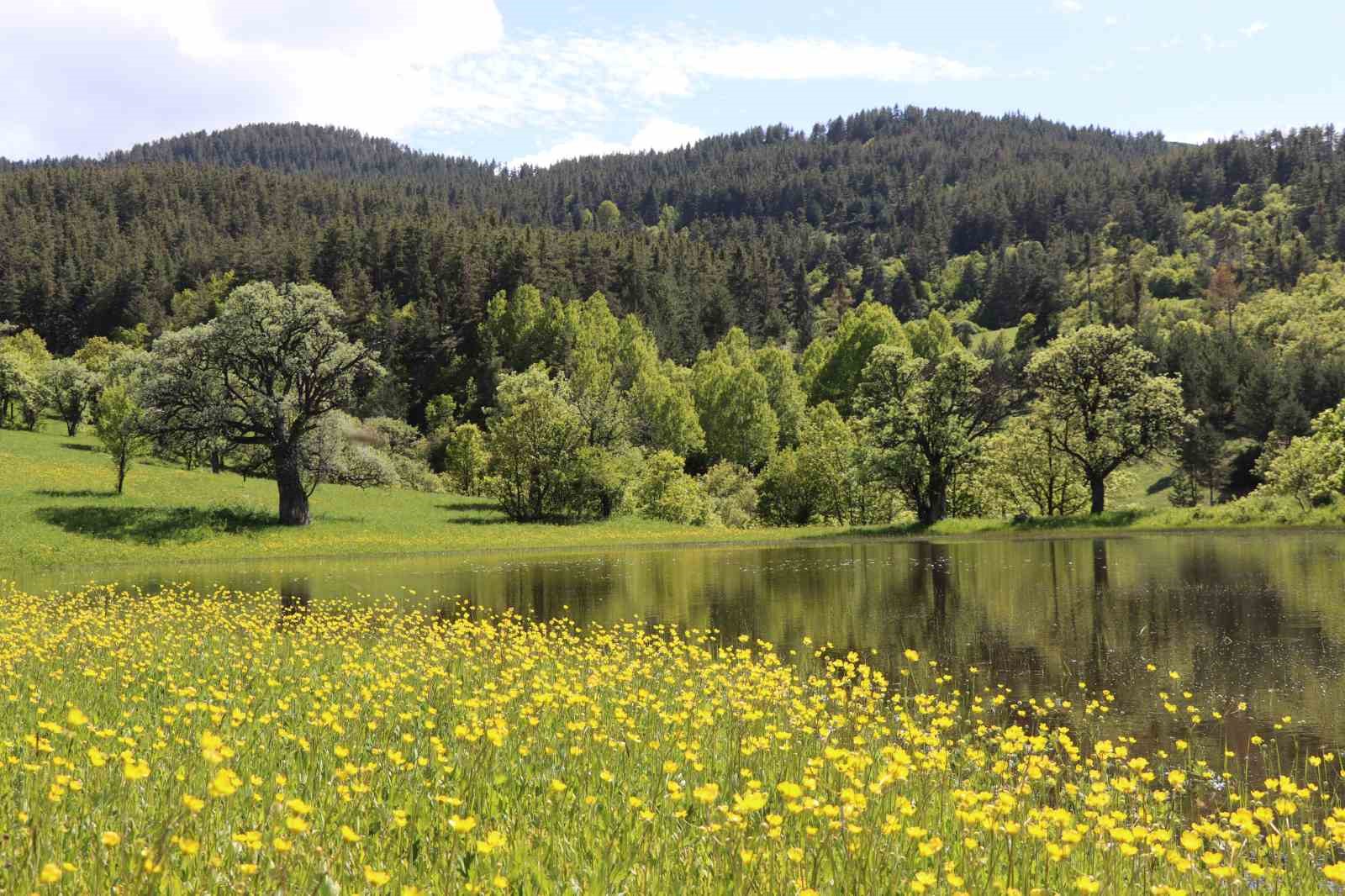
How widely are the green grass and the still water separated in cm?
558

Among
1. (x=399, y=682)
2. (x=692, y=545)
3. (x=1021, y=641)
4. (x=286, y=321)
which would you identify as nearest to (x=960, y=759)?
(x=399, y=682)

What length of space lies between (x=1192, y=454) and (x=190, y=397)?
8237cm

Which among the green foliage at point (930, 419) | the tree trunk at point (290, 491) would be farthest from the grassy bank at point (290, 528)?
the green foliage at point (930, 419)

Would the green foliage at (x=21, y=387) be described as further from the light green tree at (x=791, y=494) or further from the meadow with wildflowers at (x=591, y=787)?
the meadow with wildflowers at (x=591, y=787)

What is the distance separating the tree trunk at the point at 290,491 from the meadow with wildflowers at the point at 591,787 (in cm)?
4159

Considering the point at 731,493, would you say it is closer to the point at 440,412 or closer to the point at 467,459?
the point at 467,459

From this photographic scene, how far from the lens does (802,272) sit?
178 metres

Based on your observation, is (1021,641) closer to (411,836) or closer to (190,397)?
(411,836)

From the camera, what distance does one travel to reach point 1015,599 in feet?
88.7

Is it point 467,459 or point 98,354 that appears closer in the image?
point 467,459

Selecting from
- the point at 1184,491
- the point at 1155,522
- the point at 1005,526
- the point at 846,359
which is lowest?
the point at 1184,491

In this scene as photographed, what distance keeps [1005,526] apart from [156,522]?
49.5 metres

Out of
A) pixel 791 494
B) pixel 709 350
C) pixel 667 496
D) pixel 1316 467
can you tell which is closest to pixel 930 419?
pixel 667 496

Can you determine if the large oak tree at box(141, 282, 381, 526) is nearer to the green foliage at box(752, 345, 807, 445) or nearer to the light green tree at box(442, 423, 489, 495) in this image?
the light green tree at box(442, 423, 489, 495)
